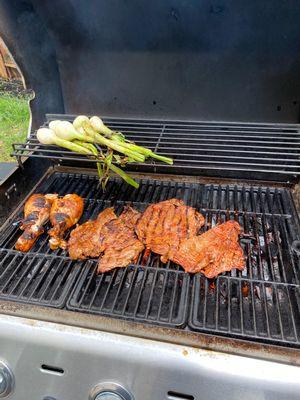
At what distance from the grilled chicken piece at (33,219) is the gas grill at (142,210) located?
7cm

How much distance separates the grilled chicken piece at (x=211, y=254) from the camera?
199cm

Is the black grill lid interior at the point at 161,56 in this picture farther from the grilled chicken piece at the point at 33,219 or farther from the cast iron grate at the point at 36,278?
A: the cast iron grate at the point at 36,278

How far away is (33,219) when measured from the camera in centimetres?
238

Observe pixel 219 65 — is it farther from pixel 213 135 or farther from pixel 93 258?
pixel 93 258

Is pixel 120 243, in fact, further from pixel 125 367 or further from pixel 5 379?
pixel 5 379

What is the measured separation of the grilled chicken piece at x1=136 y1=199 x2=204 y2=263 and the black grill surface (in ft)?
0.29

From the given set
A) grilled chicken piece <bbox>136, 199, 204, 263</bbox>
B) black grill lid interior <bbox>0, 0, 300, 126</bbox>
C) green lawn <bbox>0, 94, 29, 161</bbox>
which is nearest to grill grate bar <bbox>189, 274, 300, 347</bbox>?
grilled chicken piece <bbox>136, 199, 204, 263</bbox>

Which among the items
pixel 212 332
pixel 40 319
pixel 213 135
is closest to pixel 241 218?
pixel 213 135

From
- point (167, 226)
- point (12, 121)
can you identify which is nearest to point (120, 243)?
point (167, 226)

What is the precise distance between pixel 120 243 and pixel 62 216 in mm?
514

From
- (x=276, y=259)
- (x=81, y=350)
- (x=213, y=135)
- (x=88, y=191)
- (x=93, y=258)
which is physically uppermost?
(x=213, y=135)

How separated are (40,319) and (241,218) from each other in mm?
1531

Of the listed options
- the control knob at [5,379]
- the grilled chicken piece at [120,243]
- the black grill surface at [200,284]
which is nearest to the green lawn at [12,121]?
the black grill surface at [200,284]

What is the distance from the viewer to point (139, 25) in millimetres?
2746
